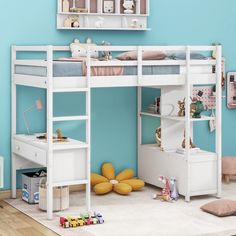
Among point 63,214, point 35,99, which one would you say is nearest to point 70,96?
point 35,99

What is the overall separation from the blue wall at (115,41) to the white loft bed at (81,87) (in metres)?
0.09

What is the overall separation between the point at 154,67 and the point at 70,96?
761 millimetres

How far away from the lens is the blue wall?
185 inches

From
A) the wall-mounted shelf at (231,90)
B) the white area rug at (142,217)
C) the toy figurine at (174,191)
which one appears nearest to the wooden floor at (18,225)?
the white area rug at (142,217)

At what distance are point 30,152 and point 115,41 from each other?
126 centimetres

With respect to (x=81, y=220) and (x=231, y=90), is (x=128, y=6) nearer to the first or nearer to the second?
(x=231, y=90)

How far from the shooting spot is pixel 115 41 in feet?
16.8

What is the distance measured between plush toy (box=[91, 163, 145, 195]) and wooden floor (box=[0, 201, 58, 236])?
0.75 metres

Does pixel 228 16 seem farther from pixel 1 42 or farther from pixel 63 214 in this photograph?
pixel 63 214

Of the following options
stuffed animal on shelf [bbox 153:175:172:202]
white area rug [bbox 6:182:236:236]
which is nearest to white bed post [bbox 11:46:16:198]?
white area rug [bbox 6:182:236:236]

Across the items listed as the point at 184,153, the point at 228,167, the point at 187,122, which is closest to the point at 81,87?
the point at 187,122

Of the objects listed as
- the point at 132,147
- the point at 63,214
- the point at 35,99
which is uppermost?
the point at 35,99

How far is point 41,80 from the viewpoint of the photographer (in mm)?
4168

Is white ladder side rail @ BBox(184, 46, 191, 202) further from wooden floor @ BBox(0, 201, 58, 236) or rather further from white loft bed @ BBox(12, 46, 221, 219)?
wooden floor @ BBox(0, 201, 58, 236)
